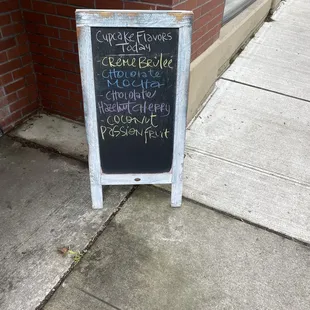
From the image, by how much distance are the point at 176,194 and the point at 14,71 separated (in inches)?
73.5

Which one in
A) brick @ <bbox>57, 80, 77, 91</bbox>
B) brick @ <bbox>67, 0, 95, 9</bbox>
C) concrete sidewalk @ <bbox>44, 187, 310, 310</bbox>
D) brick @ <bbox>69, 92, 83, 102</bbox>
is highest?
brick @ <bbox>67, 0, 95, 9</bbox>

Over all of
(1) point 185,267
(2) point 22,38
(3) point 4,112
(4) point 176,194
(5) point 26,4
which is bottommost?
(1) point 185,267

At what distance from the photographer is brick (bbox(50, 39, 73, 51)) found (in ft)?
10.3

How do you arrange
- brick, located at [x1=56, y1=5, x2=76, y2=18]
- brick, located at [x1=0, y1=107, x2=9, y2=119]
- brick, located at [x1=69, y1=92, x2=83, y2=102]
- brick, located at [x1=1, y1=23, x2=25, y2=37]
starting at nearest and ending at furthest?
brick, located at [x1=56, y1=5, x2=76, y2=18] → brick, located at [x1=1, y1=23, x2=25, y2=37] → brick, located at [x1=0, y1=107, x2=9, y2=119] → brick, located at [x1=69, y1=92, x2=83, y2=102]

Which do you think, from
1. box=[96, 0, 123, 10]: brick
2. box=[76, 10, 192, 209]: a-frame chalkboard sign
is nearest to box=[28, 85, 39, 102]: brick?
→ box=[96, 0, 123, 10]: brick

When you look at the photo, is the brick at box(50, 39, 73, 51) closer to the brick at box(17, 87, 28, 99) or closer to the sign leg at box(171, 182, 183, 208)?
the brick at box(17, 87, 28, 99)

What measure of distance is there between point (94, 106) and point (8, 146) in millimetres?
1336

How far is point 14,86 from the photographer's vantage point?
3318 mm

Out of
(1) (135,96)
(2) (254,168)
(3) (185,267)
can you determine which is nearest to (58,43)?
(1) (135,96)

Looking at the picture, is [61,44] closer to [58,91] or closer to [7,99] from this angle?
[58,91]

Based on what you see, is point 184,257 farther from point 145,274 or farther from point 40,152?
point 40,152

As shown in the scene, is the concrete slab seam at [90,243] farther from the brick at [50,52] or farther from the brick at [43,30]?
the brick at [43,30]

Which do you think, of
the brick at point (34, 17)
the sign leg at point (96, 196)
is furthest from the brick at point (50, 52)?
the sign leg at point (96, 196)

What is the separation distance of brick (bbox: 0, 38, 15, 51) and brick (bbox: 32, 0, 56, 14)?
0.34 m
